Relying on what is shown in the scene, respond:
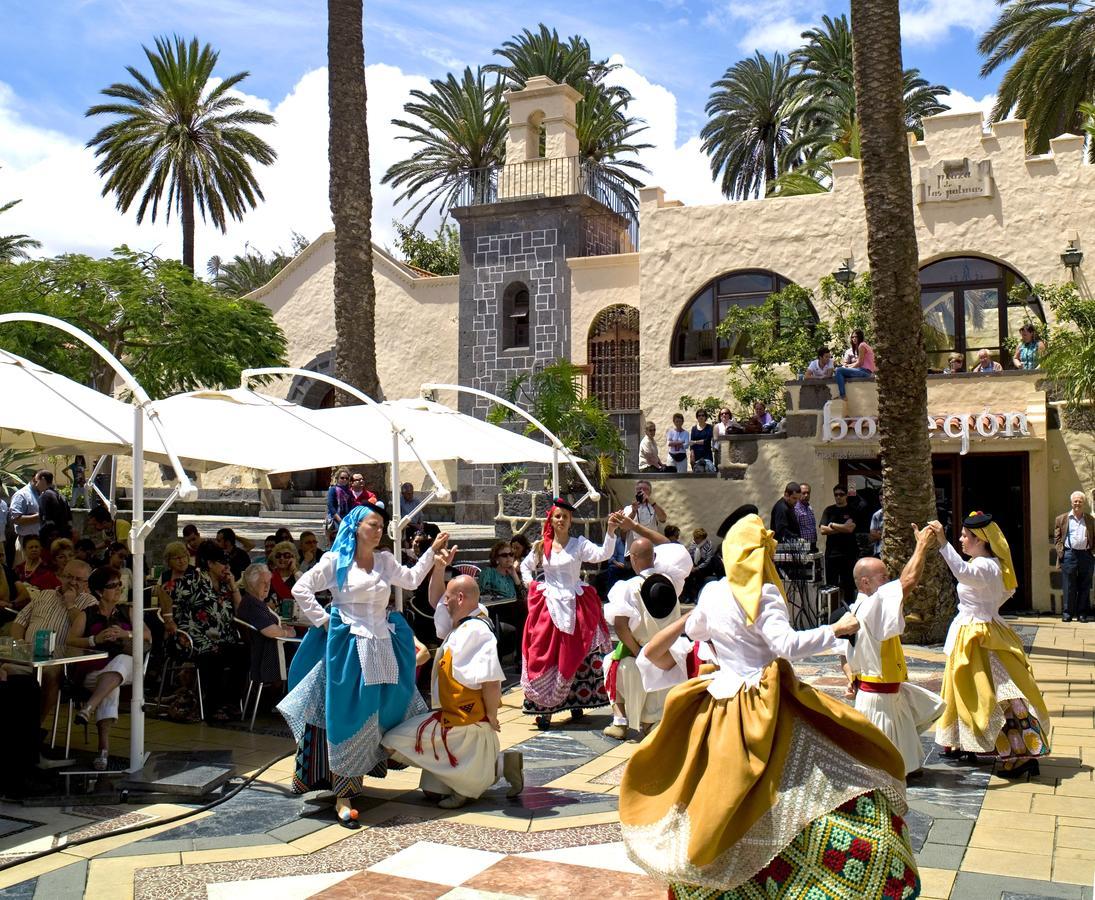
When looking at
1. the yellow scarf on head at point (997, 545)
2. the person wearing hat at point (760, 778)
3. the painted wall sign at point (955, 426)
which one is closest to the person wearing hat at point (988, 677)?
the yellow scarf on head at point (997, 545)

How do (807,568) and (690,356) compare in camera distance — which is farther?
(690,356)

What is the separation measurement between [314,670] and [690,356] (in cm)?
1646

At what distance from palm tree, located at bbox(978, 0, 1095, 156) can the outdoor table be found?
20352mm

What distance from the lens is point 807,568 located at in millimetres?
14125

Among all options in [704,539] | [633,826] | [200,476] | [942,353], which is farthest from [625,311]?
[633,826]

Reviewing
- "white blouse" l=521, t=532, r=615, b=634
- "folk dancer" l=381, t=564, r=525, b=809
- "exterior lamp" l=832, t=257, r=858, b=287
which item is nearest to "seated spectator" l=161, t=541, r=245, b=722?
"white blouse" l=521, t=532, r=615, b=634

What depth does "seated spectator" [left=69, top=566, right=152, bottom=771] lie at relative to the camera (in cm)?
748

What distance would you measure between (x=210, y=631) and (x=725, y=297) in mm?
14713

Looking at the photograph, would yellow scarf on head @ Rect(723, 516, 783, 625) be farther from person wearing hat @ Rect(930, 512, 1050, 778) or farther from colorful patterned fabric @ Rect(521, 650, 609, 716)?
colorful patterned fabric @ Rect(521, 650, 609, 716)

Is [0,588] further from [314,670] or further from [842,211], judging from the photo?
[842,211]

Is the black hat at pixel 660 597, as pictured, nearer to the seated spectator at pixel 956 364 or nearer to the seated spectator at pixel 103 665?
the seated spectator at pixel 103 665

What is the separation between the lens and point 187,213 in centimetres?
2884

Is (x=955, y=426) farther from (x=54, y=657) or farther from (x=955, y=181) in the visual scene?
(x=54, y=657)

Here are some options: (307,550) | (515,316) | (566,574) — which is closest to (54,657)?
(566,574)
